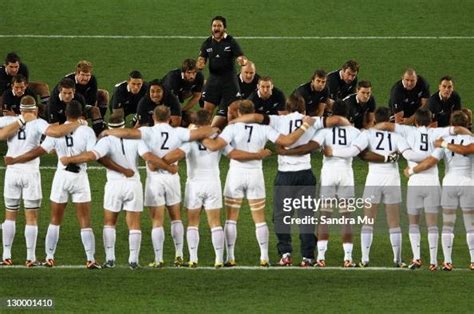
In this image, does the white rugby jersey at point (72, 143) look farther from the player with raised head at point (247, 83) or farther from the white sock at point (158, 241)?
the player with raised head at point (247, 83)

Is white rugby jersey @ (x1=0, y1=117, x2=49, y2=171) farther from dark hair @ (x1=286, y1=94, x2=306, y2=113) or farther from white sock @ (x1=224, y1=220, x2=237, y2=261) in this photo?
dark hair @ (x1=286, y1=94, x2=306, y2=113)

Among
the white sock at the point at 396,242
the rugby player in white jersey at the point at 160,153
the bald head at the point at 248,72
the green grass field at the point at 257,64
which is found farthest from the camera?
the bald head at the point at 248,72

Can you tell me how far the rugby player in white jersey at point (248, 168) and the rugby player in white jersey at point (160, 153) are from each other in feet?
1.01

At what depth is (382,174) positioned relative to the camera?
58.7 feet

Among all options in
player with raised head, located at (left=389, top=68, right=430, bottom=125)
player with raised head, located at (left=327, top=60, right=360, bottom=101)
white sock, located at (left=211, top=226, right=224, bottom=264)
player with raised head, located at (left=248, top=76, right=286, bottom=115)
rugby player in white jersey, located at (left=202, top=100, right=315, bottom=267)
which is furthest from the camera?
player with raised head, located at (left=389, top=68, right=430, bottom=125)

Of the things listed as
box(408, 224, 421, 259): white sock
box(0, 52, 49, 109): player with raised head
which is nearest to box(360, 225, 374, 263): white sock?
box(408, 224, 421, 259): white sock

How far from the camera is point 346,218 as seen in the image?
59.0 feet

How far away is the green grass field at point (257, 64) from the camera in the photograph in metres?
16.9

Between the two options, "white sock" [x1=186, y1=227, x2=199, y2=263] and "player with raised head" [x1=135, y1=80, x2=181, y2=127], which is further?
"player with raised head" [x1=135, y1=80, x2=181, y2=127]

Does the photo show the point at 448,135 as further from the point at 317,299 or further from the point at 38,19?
the point at 38,19

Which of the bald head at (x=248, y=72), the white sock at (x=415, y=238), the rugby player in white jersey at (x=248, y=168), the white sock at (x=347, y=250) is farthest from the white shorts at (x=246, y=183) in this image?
the bald head at (x=248, y=72)

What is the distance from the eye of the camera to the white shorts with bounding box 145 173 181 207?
17.7 metres

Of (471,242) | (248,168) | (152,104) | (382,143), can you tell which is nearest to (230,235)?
(248,168)

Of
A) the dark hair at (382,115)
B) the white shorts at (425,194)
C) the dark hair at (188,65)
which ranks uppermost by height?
the dark hair at (188,65)
